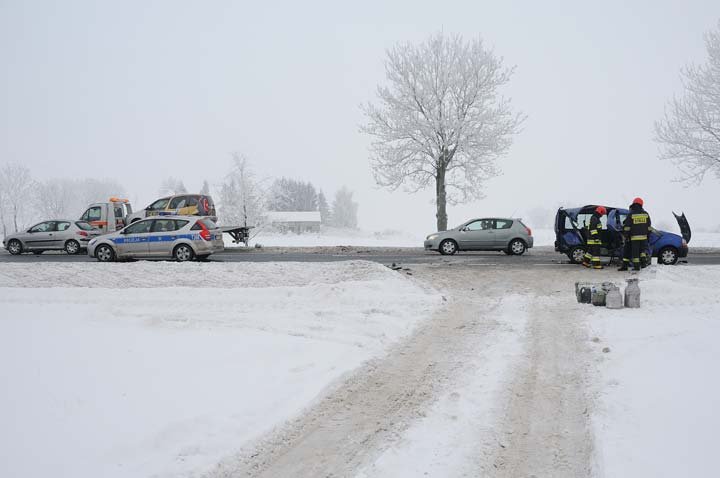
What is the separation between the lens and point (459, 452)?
4012 millimetres

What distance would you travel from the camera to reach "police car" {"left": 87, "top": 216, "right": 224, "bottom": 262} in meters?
15.9

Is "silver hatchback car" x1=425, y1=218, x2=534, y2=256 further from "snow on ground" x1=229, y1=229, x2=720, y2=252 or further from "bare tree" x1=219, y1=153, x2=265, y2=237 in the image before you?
"bare tree" x1=219, y1=153, x2=265, y2=237

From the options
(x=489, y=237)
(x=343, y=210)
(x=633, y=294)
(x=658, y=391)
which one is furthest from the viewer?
(x=343, y=210)

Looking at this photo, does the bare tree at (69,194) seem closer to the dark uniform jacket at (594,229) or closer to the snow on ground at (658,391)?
the dark uniform jacket at (594,229)

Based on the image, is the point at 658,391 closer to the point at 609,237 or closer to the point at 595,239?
the point at 595,239

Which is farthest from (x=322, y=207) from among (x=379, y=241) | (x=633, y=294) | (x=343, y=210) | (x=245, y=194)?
(x=633, y=294)

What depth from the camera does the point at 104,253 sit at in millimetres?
16266

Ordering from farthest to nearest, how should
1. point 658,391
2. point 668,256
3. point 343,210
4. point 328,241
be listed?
point 343,210 < point 328,241 < point 668,256 < point 658,391

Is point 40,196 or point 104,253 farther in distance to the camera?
point 40,196

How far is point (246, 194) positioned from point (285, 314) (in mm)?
32888

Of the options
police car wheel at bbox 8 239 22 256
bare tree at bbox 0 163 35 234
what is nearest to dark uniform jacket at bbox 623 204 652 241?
police car wheel at bbox 8 239 22 256

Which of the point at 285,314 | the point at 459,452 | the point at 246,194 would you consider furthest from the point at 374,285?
the point at 246,194

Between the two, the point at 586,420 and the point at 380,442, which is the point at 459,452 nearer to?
the point at 380,442

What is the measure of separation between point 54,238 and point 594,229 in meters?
19.7
